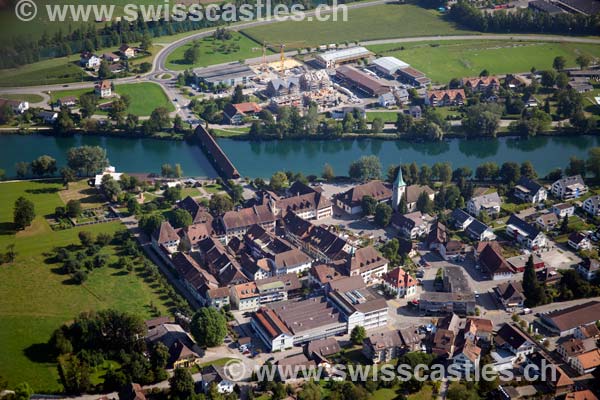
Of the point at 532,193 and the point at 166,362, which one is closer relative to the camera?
the point at 166,362

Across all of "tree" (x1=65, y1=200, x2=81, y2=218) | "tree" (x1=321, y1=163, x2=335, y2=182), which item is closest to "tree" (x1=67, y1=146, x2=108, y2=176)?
Result: "tree" (x1=65, y1=200, x2=81, y2=218)

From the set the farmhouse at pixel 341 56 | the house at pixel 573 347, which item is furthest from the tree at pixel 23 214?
the farmhouse at pixel 341 56

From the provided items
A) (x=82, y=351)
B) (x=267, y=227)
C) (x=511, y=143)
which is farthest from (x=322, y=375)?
(x=511, y=143)

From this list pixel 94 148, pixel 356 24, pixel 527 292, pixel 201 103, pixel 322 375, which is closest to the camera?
pixel 322 375

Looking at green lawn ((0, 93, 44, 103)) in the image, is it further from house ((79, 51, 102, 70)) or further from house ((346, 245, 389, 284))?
house ((346, 245, 389, 284))

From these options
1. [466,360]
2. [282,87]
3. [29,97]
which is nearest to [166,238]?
[466,360]

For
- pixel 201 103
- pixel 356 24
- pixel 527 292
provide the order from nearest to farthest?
pixel 527 292
pixel 201 103
pixel 356 24

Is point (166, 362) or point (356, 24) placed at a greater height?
point (356, 24)

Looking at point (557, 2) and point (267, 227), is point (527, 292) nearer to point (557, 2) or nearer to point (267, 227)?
point (267, 227)
